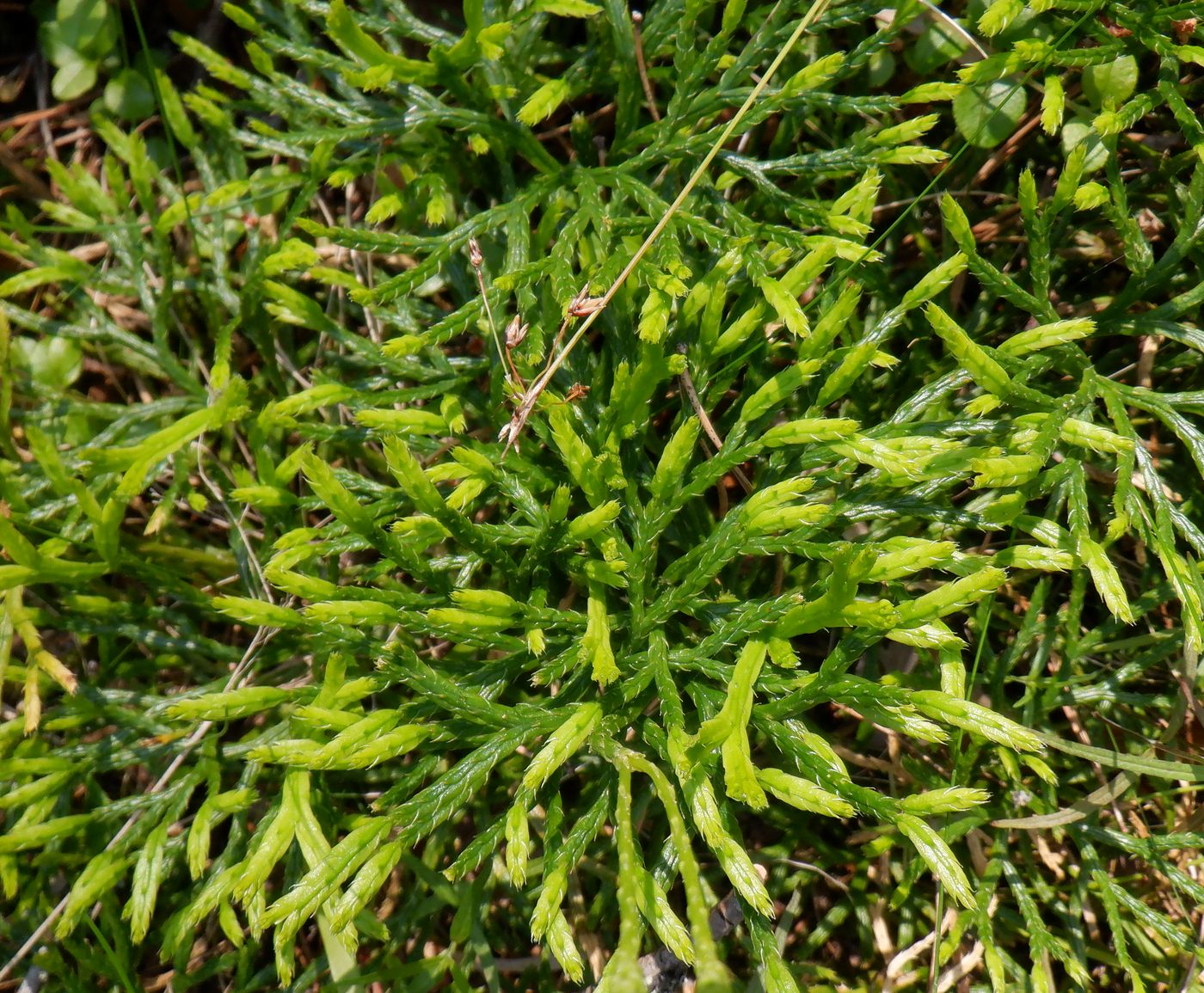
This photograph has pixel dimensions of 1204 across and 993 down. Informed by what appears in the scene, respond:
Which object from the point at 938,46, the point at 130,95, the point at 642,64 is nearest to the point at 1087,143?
the point at 938,46

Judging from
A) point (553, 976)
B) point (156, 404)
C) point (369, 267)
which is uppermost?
point (369, 267)

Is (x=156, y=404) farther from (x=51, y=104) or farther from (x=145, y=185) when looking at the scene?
(x=51, y=104)

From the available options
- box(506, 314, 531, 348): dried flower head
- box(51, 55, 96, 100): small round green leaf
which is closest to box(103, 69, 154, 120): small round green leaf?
box(51, 55, 96, 100): small round green leaf

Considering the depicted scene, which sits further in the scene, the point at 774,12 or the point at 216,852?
the point at 216,852

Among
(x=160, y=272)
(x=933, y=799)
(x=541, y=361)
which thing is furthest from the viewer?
(x=160, y=272)

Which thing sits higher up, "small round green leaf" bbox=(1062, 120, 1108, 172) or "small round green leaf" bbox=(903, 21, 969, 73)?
"small round green leaf" bbox=(903, 21, 969, 73)

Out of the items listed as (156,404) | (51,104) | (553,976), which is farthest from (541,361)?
(51,104)

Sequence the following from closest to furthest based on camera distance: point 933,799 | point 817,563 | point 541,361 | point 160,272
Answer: point 933,799
point 541,361
point 817,563
point 160,272

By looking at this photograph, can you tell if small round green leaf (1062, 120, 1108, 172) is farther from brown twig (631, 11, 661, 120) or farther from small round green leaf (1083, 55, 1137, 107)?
brown twig (631, 11, 661, 120)
